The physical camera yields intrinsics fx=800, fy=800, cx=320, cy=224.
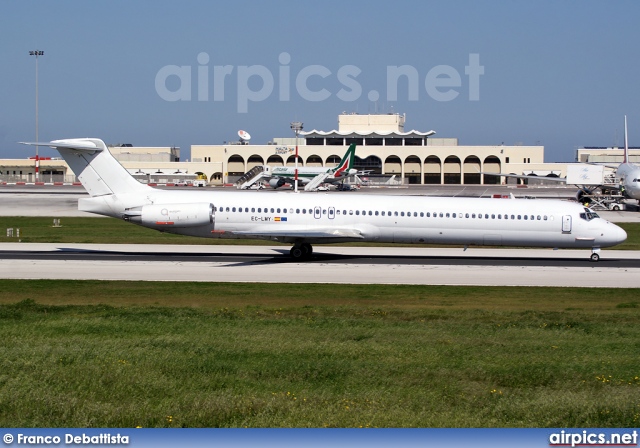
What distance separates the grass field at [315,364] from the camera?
35.6 feet

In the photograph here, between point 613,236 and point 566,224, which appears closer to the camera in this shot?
point 566,224

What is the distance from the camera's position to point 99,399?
11.4 m

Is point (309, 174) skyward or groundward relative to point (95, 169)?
skyward

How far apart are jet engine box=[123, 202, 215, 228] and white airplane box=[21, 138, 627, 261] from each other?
0.04 m

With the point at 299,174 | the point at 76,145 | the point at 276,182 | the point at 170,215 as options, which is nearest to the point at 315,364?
the point at 170,215

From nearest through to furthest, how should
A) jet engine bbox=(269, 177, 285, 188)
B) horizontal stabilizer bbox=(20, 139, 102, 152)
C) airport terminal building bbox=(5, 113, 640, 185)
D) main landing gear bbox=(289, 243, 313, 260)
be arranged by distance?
horizontal stabilizer bbox=(20, 139, 102, 152) < main landing gear bbox=(289, 243, 313, 260) < jet engine bbox=(269, 177, 285, 188) < airport terminal building bbox=(5, 113, 640, 185)

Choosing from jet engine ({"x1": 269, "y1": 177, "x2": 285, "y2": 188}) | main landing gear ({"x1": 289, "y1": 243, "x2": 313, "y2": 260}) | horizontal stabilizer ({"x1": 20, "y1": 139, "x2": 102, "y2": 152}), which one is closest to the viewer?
horizontal stabilizer ({"x1": 20, "y1": 139, "x2": 102, "y2": 152})

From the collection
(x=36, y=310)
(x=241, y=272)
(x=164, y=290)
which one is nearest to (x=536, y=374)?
(x=36, y=310)

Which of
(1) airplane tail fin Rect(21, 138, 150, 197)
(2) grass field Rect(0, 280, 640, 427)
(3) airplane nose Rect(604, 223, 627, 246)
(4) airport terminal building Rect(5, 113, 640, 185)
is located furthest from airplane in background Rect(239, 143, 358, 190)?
(2) grass field Rect(0, 280, 640, 427)

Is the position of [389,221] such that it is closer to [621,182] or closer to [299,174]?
[621,182]

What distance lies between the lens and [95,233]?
150 ft

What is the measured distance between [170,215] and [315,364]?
20.9m

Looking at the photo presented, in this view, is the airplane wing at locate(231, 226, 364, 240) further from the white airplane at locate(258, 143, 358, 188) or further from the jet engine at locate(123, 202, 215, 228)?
the white airplane at locate(258, 143, 358, 188)

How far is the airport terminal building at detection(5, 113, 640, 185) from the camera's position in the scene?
13862 cm
